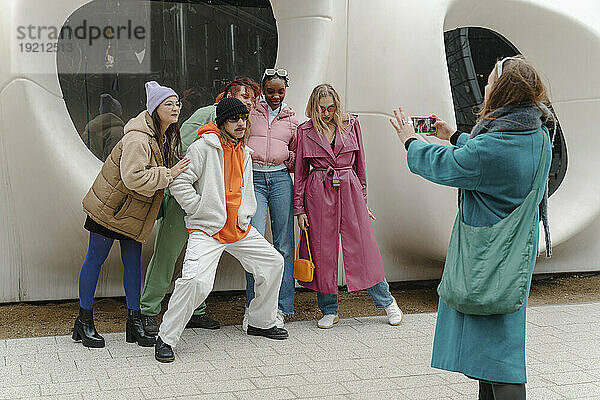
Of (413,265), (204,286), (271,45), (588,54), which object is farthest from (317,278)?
(588,54)

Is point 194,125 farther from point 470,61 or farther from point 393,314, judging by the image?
point 470,61

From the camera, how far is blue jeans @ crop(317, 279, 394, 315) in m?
5.16

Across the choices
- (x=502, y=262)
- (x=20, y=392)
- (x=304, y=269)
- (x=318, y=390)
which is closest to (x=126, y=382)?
(x=20, y=392)

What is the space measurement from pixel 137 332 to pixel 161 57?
2104mm

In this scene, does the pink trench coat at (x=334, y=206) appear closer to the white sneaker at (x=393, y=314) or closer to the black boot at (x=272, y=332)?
the white sneaker at (x=393, y=314)

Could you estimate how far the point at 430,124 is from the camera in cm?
326

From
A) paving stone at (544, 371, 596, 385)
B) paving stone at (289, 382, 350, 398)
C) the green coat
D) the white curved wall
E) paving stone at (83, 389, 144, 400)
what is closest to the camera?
paving stone at (83, 389, 144, 400)

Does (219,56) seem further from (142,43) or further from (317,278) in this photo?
(317,278)

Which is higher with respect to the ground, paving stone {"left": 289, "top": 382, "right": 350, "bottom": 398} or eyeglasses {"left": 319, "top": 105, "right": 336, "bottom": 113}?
eyeglasses {"left": 319, "top": 105, "right": 336, "bottom": 113}

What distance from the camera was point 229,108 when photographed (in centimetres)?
436

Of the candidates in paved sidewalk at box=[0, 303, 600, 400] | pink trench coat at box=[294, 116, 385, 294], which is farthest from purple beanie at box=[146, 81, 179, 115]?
paved sidewalk at box=[0, 303, 600, 400]

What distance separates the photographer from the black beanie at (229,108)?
4.35m

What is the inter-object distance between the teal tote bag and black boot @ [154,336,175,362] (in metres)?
2.01

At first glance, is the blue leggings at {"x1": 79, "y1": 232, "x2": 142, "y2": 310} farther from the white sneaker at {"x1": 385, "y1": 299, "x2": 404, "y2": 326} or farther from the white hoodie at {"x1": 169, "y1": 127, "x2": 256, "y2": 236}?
the white sneaker at {"x1": 385, "y1": 299, "x2": 404, "y2": 326}
